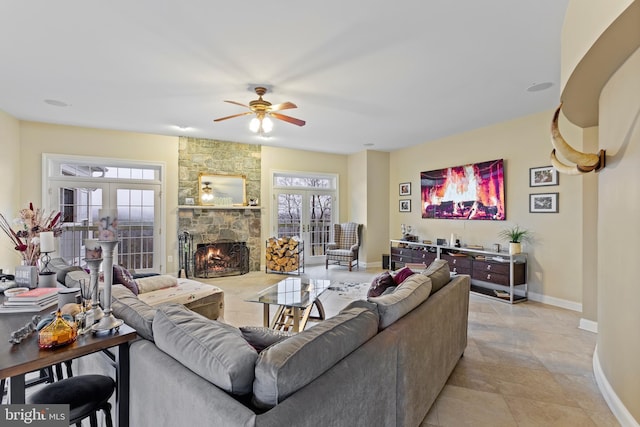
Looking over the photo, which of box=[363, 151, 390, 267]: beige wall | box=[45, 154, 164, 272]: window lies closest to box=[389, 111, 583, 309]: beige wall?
box=[363, 151, 390, 267]: beige wall

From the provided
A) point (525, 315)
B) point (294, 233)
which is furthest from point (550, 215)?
point (294, 233)

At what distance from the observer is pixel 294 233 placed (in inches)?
293

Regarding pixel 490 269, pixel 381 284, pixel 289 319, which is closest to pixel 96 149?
pixel 289 319

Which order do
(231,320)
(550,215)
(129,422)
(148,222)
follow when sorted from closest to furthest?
(129,422) < (231,320) < (550,215) < (148,222)

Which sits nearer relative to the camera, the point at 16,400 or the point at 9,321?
the point at 16,400

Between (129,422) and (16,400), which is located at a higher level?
(16,400)

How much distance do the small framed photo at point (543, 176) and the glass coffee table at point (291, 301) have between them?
11.4ft

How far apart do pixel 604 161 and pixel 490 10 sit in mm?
1397

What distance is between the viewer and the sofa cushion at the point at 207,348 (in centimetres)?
108

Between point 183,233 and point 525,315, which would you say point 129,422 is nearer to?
point 525,315

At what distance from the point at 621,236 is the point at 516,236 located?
281 centimetres

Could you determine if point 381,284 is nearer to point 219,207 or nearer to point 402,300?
point 402,300

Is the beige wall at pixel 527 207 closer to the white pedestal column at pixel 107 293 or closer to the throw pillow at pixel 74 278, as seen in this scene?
the white pedestal column at pixel 107 293

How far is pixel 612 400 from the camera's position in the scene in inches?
84.0
